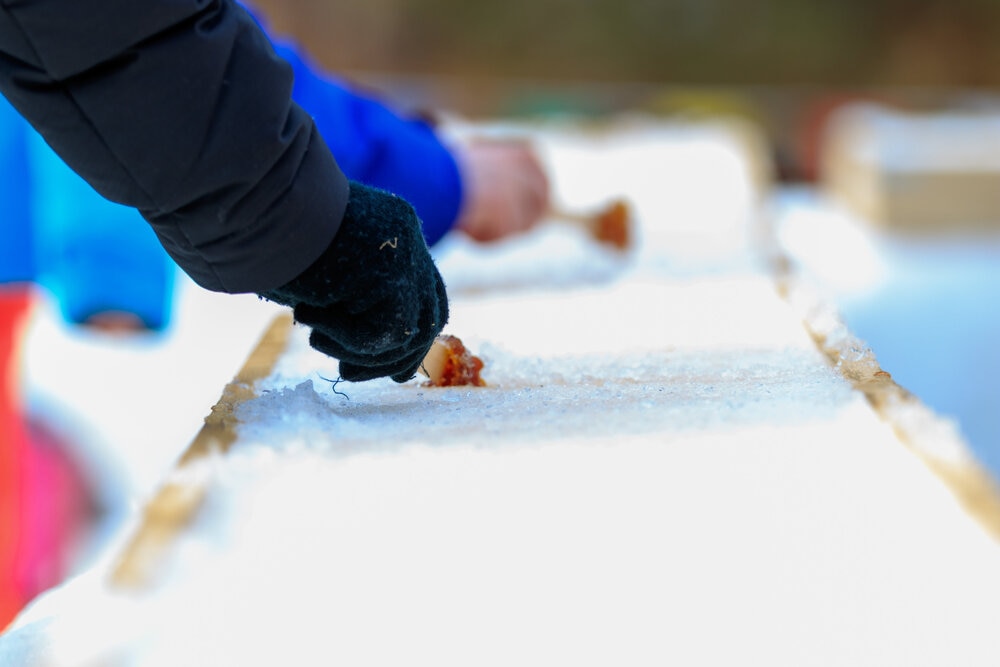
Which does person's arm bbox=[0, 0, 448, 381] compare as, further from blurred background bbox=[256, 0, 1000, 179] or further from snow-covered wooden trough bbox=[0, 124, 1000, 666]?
blurred background bbox=[256, 0, 1000, 179]

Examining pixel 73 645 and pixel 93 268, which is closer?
pixel 73 645

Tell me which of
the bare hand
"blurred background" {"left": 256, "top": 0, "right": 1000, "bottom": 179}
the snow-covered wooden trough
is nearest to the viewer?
the snow-covered wooden trough

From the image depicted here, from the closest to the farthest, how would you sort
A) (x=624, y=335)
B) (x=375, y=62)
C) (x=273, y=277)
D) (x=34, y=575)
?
(x=273, y=277) < (x=624, y=335) < (x=34, y=575) < (x=375, y=62)

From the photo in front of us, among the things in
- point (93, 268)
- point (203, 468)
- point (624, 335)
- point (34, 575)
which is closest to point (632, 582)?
point (203, 468)

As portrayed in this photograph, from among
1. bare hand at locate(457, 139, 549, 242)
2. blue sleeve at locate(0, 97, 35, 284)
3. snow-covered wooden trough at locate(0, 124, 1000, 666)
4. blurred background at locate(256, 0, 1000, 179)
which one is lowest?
snow-covered wooden trough at locate(0, 124, 1000, 666)

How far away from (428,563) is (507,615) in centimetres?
3

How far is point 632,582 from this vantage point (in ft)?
0.93

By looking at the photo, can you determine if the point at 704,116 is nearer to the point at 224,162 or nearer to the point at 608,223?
the point at 608,223

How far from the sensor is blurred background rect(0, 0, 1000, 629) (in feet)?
2.84

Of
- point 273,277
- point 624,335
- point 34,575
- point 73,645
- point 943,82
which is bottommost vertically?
point 73,645

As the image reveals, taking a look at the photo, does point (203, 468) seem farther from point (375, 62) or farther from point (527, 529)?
point (375, 62)

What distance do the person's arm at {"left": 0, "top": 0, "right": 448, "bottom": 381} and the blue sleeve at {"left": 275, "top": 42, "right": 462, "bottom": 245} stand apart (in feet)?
0.91

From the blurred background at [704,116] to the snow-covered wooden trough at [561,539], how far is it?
0.08 meters

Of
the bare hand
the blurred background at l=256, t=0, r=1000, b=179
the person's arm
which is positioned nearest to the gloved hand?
the person's arm
